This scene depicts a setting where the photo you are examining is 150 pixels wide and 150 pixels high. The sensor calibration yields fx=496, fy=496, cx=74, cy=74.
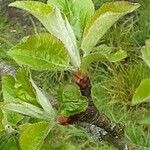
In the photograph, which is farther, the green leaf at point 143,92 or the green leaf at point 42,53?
the green leaf at point 42,53

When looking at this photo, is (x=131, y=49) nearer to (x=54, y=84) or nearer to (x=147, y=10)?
(x=147, y=10)

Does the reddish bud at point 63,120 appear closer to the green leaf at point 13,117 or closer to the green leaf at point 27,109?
the green leaf at point 27,109

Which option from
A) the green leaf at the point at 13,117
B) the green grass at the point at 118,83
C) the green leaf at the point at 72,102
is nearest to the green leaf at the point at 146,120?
the green grass at the point at 118,83

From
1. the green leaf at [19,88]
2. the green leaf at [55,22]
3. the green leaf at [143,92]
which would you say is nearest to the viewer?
the green leaf at [143,92]

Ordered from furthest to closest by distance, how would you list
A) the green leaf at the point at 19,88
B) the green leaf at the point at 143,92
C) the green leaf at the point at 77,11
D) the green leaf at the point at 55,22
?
the green leaf at the point at 77,11
the green leaf at the point at 19,88
the green leaf at the point at 55,22
the green leaf at the point at 143,92

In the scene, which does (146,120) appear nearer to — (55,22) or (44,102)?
(44,102)

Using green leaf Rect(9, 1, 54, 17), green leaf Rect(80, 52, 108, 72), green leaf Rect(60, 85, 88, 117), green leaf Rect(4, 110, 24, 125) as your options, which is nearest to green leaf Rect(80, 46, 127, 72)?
green leaf Rect(80, 52, 108, 72)

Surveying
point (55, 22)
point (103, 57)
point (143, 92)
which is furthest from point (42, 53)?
point (143, 92)
